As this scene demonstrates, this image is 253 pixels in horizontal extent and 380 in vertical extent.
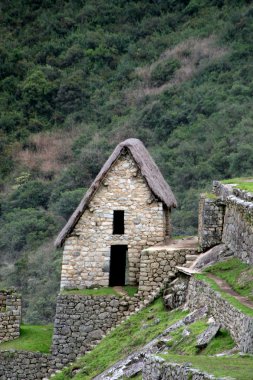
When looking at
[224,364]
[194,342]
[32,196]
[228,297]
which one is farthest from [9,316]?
[32,196]

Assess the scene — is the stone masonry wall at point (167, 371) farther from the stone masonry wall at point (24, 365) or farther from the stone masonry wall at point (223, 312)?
the stone masonry wall at point (24, 365)

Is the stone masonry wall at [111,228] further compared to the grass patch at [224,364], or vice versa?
the stone masonry wall at [111,228]

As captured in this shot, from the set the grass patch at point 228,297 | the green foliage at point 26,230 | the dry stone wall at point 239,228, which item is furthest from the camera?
the green foliage at point 26,230

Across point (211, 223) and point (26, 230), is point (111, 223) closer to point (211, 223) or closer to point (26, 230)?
point (211, 223)

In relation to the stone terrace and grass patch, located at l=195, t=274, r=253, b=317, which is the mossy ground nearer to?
grass patch, located at l=195, t=274, r=253, b=317

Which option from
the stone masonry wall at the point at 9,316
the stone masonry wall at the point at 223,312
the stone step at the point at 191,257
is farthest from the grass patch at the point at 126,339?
the stone masonry wall at the point at 9,316

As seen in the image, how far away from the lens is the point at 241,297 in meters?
27.3

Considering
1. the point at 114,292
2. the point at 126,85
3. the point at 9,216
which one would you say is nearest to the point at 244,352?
the point at 114,292

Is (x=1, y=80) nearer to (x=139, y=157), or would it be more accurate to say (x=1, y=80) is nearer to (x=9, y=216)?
(x=9, y=216)

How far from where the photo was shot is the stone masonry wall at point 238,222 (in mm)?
30703

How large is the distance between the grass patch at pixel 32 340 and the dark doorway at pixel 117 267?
2089 millimetres

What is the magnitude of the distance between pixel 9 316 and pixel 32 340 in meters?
0.92

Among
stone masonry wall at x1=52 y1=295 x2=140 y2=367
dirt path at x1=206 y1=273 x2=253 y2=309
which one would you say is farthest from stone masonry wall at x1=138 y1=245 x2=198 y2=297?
dirt path at x1=206 y1=273 x2=253 y2=309

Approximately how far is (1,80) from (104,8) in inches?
388
